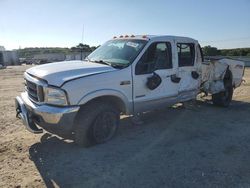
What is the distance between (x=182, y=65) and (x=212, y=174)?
3336 millimetres

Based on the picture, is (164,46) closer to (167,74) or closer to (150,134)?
(167,74)

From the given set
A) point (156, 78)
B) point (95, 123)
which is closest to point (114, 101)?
point (95, 123)

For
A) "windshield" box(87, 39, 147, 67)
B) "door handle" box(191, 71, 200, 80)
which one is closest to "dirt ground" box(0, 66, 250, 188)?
"door handle" box(191, 71, 200, 80)

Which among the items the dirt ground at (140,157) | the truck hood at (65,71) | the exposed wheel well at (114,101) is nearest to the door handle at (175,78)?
the dirt ground at (140,157)

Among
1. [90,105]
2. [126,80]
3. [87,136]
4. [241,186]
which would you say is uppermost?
[126,80]

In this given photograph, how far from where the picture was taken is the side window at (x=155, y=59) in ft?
20.0

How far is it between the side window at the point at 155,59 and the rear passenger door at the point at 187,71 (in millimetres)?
399

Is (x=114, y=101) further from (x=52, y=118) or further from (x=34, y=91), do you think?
(x=34, y=91)

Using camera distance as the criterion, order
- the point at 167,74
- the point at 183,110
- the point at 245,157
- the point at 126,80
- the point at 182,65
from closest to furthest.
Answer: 1. the point at 245,157
2. the point at 126,80
3. the point at 167,74
4. the point at 182,65
5. the point at 183,110

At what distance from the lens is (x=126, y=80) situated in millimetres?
5770

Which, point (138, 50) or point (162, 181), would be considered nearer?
point (162, 181)

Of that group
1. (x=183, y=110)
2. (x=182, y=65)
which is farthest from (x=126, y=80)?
(x=183, y=110)

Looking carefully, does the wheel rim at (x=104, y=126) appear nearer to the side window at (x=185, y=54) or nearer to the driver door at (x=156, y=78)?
the driver door at (x=156, y=78)

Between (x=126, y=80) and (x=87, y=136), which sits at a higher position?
(x=126, y=80)
